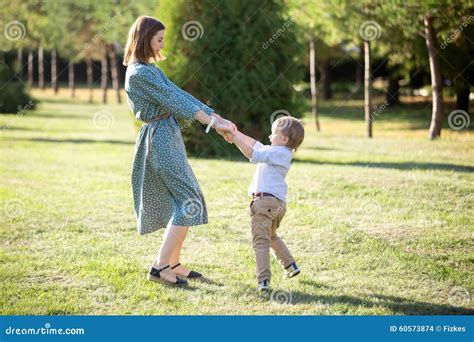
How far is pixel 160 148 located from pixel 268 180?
2.71 ft

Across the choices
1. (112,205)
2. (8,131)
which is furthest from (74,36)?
(112,205)

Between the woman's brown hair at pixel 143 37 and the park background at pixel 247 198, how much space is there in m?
1.69

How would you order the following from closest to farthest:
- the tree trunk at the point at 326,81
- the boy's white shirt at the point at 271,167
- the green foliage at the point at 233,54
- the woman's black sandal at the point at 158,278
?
1. the boy's white shirt at the point at 271,167
2. the woman's black sandal at the point at 158,278
3. the green foliage at the point at 233,54
4. the tree trunk at the point at 326,81

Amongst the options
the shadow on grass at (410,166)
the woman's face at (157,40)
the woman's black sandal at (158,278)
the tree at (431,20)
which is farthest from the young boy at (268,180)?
the tree at (431,20)

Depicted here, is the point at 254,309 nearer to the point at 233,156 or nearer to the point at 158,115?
the point at 158,115

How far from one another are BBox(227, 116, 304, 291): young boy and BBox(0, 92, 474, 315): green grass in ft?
1.07

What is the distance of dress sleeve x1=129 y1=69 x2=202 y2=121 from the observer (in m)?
4.73

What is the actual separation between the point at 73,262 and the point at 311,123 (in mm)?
15742

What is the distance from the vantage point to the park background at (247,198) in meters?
4.80

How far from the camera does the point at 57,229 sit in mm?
6812

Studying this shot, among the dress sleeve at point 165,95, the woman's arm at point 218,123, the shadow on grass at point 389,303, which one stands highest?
the dress sleeve at point 165,95

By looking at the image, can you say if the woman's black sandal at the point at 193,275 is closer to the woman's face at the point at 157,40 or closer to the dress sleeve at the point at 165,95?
the dress sleeve at the point at 165,95

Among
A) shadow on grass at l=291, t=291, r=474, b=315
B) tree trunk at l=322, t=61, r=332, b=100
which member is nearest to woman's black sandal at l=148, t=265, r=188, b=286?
shadow on grass at l=291, t=291, r=474, b=315

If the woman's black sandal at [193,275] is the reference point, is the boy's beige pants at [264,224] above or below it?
above
